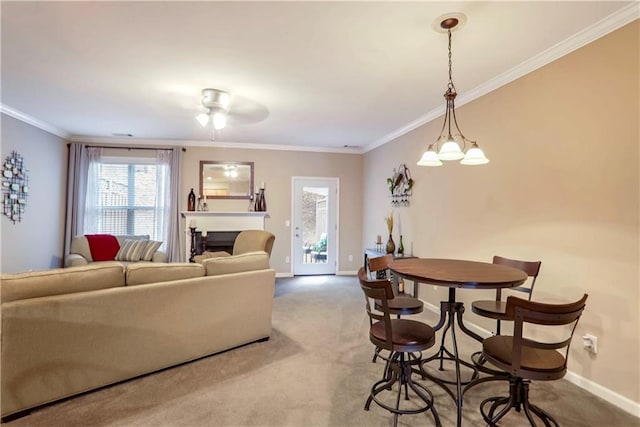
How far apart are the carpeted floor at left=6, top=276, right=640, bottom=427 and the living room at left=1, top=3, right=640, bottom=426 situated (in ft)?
1.46

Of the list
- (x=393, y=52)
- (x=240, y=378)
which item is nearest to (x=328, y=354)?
→ (x=240, y=378)

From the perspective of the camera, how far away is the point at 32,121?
15.3 ft

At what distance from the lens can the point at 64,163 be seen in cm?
555

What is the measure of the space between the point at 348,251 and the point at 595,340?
464cm

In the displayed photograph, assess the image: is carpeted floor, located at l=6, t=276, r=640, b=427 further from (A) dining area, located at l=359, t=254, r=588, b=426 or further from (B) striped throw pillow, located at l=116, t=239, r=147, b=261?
(B) striped throw pillow, located at l=116, t=239, r=147, b=261

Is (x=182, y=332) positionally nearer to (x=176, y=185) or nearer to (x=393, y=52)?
(x=393, y=52)

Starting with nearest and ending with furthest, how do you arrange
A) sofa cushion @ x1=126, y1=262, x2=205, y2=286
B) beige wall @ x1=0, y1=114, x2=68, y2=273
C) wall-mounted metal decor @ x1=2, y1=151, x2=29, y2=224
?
sofa cushion @ x1=126, y1=262, x2=205, y2=286, wall-mounted metal decor @ x1=2, y1=151, x2=29, y2=224, beige wall @ x1=0, y1=114, x2=68, y2=273

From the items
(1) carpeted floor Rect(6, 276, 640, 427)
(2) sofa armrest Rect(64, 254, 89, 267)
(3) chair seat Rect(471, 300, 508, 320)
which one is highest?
(2) sofa armrest Rect(64, 254, 89, 267)

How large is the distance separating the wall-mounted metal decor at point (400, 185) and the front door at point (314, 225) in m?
1.58

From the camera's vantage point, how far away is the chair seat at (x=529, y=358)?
1.69 m

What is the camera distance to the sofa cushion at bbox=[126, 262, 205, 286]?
2488 mm

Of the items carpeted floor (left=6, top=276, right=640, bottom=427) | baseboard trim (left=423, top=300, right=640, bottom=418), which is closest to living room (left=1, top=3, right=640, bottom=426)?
baseboard trim (left=423, top=300, right=640, bottom=418)

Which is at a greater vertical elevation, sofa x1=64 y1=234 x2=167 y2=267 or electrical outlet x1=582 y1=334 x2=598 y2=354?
sofa x1=64 y1=234 x2=167 y2=267

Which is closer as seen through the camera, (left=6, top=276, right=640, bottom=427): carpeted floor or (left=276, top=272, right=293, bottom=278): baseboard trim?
(left=6, top=276, right=640, bottom=427): carpeted floor
